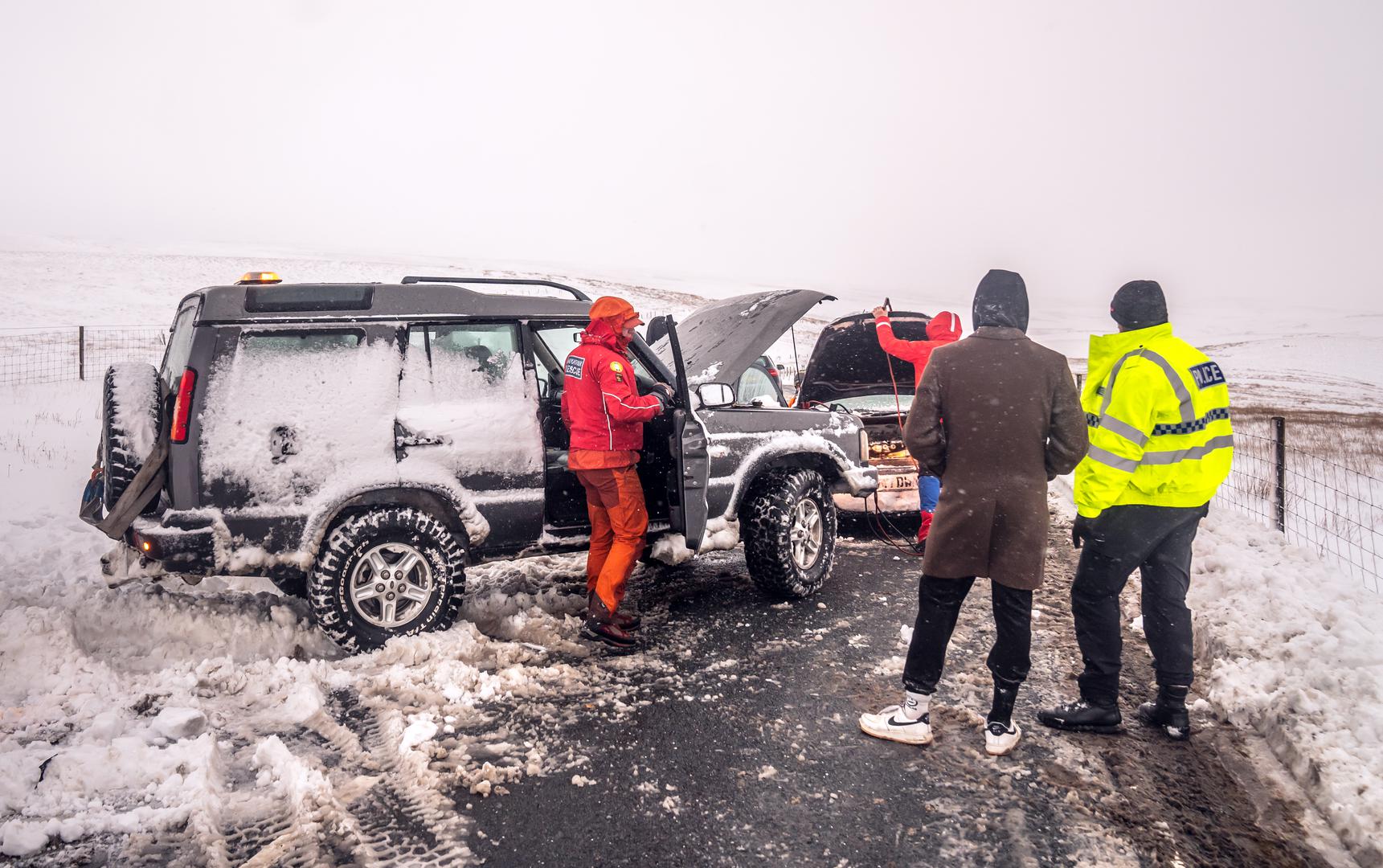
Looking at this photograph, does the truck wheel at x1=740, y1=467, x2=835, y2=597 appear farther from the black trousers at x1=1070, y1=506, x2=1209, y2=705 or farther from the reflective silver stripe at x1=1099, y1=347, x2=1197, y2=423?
the reflective silver stripe at x1=1099, y1=347, x2=1197, y2=423

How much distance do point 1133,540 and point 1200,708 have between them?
3.29 ft

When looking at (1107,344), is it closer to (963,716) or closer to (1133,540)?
(1133,540)

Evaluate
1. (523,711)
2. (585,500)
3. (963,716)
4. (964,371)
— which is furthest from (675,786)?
(585,500)

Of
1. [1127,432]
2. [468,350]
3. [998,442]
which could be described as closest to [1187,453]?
[1127,432]

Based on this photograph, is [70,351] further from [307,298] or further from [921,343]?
[921,343]

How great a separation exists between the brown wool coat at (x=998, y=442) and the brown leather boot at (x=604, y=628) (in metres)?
1.95

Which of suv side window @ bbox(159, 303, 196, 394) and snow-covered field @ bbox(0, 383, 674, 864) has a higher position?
suv side window @ bbox(159, 303, 196, 394)

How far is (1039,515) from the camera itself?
130 inches

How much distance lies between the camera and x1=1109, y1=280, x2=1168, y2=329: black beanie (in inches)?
139

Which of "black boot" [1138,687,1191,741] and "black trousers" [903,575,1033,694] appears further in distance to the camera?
"black boot" [1138,687,1191,741]

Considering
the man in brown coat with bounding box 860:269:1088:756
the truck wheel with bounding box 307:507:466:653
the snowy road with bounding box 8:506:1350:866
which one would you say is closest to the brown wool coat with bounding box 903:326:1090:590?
the man in brown coat with bounding box 860:269:1088:756

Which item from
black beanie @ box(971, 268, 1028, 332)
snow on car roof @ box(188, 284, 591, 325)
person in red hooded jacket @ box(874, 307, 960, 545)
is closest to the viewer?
black beanie @ box(971, 268, 1028, 332)

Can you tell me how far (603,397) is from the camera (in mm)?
4645

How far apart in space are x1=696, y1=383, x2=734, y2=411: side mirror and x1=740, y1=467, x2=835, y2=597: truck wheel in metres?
0.75
